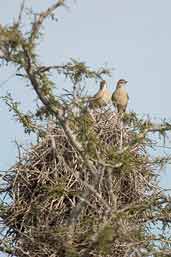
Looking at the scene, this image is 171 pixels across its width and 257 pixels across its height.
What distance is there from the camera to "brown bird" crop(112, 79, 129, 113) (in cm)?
1134

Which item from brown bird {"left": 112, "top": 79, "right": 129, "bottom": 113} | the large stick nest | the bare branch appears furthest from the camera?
brown bird {"left": 112, "top": 79, "right": 129, "bottom": 113}

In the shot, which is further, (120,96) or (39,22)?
(120,96)

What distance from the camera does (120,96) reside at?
11.7m

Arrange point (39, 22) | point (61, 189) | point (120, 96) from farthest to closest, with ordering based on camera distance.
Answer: point (120, 96) < point (61, 189) < point (39, 22)

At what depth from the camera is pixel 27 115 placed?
8.66 m

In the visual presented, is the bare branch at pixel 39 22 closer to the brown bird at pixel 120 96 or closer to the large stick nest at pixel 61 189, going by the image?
the large stick nest at pixel 61 189

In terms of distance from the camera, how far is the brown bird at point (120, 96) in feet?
37.2

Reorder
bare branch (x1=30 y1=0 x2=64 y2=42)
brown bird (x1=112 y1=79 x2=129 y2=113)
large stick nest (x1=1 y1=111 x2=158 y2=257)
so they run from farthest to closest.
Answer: brown bird (x1=112 y1=79 x2=129 y2=113) → large stick nest (x1=1 y1=111 x2=158 y2=257) → bare branch (x1=30 y1=0 x2=64 y2=42)

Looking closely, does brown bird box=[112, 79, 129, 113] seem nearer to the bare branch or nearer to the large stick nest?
the large stick nest

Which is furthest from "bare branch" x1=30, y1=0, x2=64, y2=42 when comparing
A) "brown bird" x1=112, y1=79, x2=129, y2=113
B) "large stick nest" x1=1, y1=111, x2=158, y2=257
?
"brown bird" x1=112, y1=79, x2=129, y2=113

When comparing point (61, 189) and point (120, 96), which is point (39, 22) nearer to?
point (61, 189)

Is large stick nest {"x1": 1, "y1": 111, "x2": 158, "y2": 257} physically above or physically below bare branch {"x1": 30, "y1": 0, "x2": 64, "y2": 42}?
below

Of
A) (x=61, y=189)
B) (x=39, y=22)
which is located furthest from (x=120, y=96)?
(x=39, y=22)

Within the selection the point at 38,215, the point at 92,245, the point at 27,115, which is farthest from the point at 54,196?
the point at 92,245
